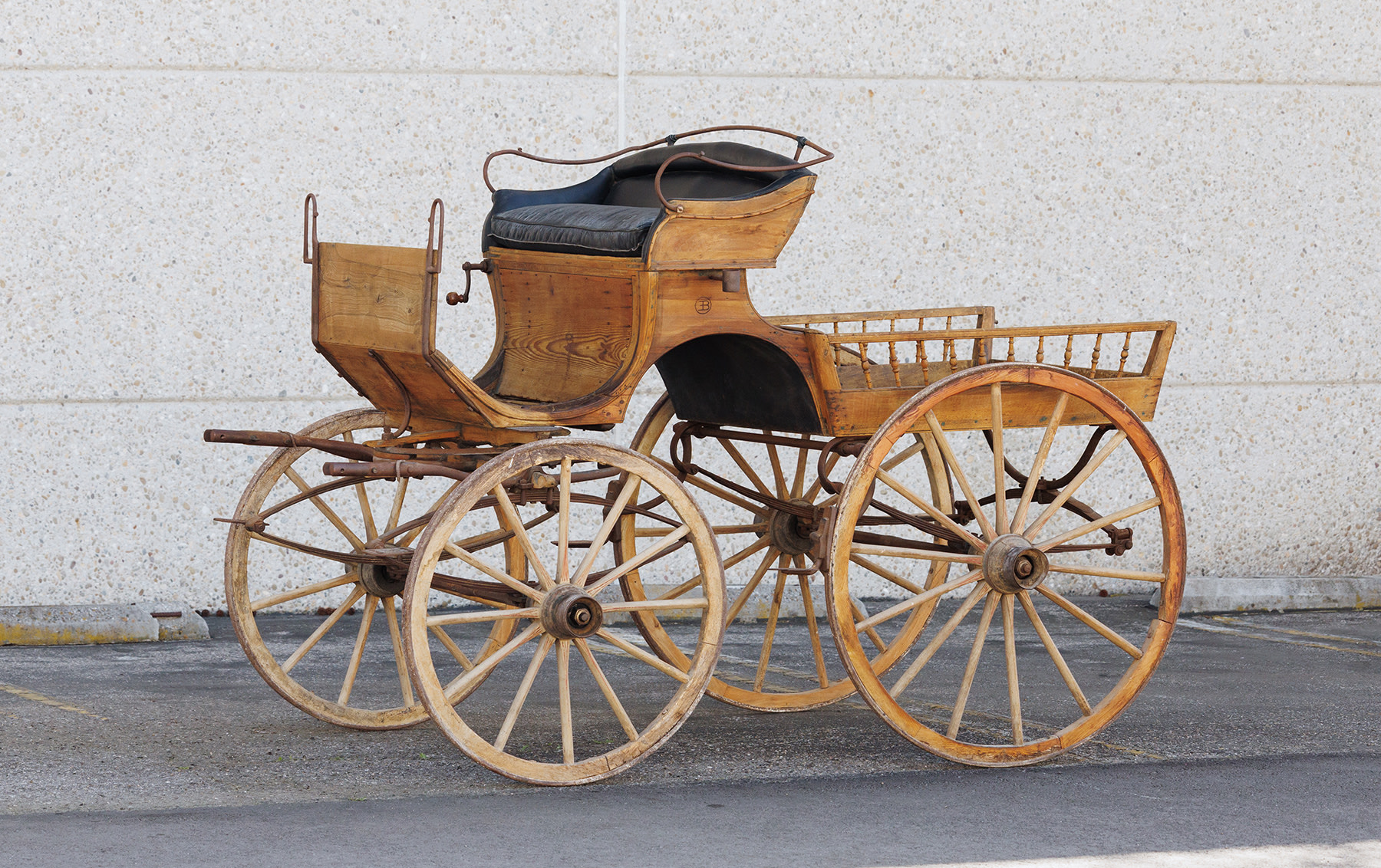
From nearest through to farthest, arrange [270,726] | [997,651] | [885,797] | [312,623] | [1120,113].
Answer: [885,797] → [270,726] → [997,651] → [312,623] → [1120,113]

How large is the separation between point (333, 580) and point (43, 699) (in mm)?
1144

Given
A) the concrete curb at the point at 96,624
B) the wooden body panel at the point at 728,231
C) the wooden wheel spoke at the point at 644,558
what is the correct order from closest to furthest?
the wooden wheel spoke at the point at 644,558, the wooden body panel at the point at 728,231, the concrete curb at the point at 96,624

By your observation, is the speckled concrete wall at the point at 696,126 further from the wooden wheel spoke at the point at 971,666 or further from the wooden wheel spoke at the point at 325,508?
the wooden wheel spoke at the point at 971,666

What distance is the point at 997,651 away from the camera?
603 centimetres

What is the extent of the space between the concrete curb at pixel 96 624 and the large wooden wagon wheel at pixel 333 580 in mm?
332

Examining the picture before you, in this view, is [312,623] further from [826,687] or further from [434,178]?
[826,687]

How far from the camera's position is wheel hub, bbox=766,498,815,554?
16.3 feet

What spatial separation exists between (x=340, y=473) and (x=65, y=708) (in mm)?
1590

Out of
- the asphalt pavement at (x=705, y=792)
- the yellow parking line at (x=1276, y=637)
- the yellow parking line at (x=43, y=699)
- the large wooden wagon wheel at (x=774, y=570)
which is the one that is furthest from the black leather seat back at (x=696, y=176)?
the yellow parking line at (x=1276, y=637)

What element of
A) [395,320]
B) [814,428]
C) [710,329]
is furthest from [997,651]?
[395,320]

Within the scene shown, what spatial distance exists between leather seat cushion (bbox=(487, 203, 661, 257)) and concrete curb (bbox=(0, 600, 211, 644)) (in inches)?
100

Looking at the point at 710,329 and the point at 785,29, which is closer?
the point at 710,329

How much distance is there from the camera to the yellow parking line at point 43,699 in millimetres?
4828

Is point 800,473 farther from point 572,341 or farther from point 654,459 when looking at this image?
point 654,459
